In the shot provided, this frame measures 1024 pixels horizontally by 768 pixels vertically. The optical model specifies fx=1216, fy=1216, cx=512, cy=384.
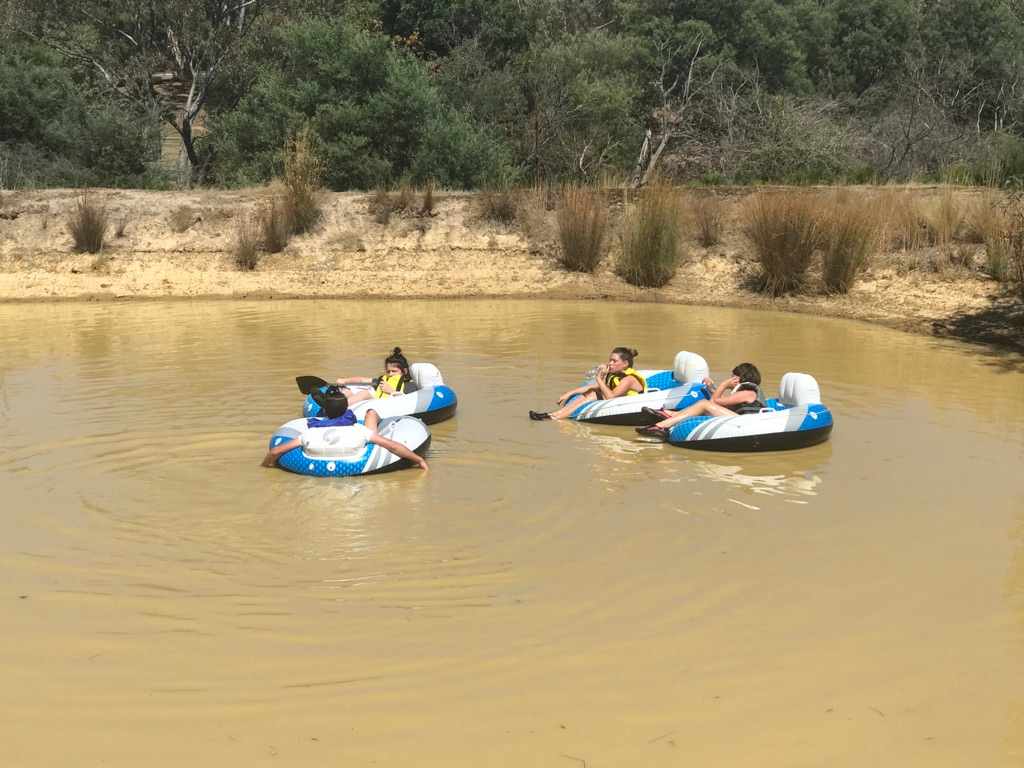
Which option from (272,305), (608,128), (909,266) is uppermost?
(608,128)

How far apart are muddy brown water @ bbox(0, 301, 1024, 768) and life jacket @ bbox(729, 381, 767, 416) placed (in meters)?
0.68

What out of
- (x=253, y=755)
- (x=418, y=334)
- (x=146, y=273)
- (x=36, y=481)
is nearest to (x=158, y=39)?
(x=146, y=273)

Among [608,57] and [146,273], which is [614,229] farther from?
[608,57]

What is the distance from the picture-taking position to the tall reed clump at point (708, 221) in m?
19.2

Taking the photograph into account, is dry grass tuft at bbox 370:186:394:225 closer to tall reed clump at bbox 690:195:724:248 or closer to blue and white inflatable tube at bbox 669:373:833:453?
tall reed clump at bbox 690:195:724:248

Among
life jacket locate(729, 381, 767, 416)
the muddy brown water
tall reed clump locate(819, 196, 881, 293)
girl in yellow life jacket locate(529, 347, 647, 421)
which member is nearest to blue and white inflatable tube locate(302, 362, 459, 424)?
the muddy brown water

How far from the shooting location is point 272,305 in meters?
17.6

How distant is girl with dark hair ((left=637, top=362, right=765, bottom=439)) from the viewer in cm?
979

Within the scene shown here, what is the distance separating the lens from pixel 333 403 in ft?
28.5

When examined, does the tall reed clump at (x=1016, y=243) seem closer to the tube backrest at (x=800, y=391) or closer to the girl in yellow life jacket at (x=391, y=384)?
the tube backrest at (x=800, y=391)

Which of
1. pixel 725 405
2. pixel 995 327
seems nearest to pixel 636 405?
pixel 725 405

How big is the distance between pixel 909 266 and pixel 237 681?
1447cm

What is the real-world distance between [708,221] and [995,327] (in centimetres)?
547

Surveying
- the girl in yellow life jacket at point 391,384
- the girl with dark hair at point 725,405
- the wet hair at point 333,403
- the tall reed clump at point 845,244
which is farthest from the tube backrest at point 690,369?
the tall reed clump at point 845,244
